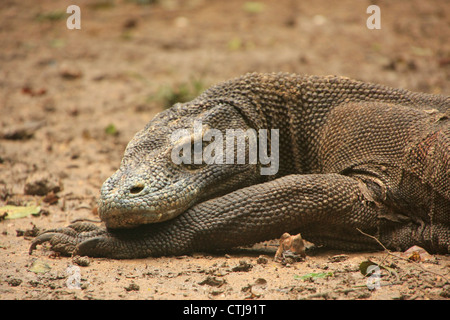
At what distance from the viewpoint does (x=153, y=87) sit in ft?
28.3

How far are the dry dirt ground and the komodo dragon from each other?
19 centimetres

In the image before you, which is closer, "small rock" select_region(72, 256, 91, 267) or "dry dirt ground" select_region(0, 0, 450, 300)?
"dry dirt ground" select_region(0, 0, 450, 300)

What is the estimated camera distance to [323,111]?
4.59 meters

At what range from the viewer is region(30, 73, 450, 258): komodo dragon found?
13.2 feet

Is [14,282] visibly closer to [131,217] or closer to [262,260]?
[131,217]

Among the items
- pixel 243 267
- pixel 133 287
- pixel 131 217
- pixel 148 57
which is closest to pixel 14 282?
pixel 133 287

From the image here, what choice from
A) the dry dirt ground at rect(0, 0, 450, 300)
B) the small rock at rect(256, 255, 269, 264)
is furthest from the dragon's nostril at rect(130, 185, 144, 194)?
the small rock at rect(256, 255, 269, 264)

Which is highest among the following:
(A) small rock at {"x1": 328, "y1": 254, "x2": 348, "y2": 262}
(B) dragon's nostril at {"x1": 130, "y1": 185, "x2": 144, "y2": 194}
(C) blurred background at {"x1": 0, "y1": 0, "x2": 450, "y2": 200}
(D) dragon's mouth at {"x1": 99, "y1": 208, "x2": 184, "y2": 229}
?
(C) blurred background at {"x1": 0, "y1": 0, "x2": 450, "y2": 200}

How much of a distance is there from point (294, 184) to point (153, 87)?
197 inches

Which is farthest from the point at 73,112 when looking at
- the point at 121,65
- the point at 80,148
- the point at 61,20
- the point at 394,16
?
the point at 394,16

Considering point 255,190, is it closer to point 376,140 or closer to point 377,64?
point 376,140

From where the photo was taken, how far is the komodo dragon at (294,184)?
4.01m

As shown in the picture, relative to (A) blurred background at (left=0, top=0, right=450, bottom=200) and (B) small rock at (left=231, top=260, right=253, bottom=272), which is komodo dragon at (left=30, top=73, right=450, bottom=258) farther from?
(A) blurred background at (left=0, top=0, right=450, bottom=200)

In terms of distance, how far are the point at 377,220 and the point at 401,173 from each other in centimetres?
39
